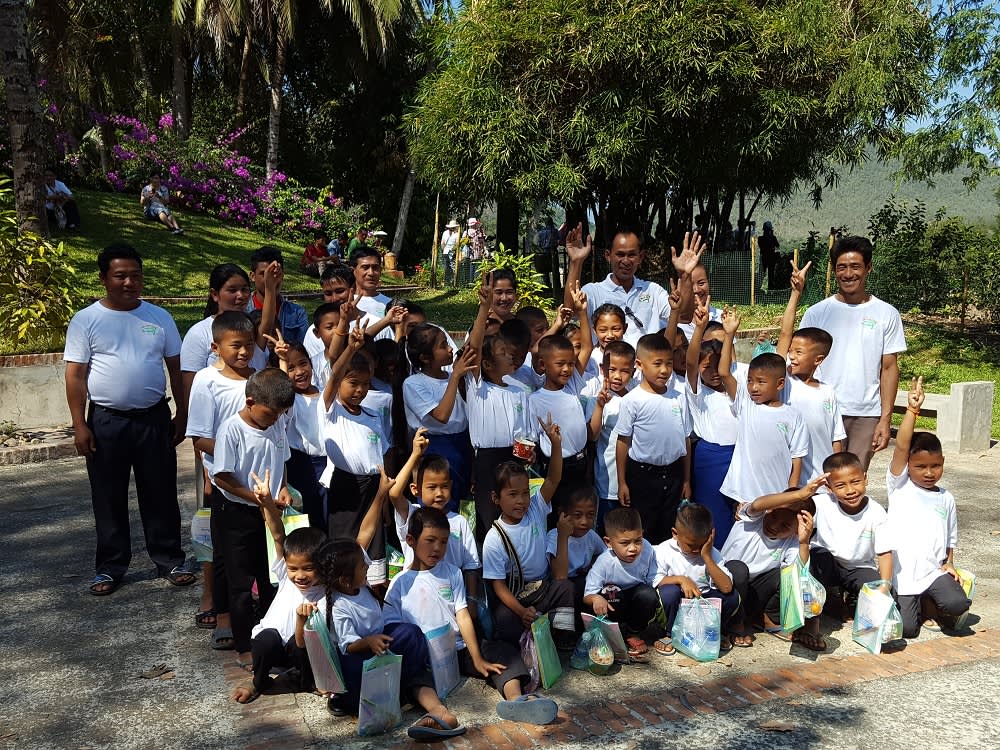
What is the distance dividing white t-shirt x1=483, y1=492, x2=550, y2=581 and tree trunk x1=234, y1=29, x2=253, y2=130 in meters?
21.2

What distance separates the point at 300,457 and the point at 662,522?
6.51ft

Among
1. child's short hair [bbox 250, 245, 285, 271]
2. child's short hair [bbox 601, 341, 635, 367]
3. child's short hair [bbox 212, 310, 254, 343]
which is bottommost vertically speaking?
child's short hair [bbox 601, 341, 635, 367]

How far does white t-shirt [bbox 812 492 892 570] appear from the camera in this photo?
4688mm

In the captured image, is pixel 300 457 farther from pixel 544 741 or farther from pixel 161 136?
pixel 161 136

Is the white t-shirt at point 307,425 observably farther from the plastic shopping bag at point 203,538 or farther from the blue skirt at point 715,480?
the blue skirt at point 715,480

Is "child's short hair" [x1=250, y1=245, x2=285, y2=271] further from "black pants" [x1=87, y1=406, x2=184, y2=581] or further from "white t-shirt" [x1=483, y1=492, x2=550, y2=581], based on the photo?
"white t-shirt" [x1=483, y1=492, x2=550, y2=581]

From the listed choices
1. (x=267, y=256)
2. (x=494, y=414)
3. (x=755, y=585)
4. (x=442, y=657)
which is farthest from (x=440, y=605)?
(x=267, y=256)

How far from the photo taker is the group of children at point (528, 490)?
4000 mm

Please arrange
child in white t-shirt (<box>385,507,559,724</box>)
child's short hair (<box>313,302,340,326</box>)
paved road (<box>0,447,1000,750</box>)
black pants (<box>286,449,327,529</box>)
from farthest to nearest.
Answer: child's short hair (<box>313,302,340,326</box>) < black pants (<box>286,449,327,529</box>) < child in white t-shirt (<box>385,507,559,724</box>) < paved road (<box>0,447,1000,750</box>)

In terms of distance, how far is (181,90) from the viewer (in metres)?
24.0

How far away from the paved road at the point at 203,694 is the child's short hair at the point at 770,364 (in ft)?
4.38

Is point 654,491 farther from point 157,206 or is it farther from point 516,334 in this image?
point 157,206


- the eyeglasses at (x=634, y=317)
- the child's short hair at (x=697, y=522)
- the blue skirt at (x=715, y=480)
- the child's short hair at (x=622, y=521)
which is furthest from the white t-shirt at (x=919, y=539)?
the eyeglasses at (x=634, y=317)

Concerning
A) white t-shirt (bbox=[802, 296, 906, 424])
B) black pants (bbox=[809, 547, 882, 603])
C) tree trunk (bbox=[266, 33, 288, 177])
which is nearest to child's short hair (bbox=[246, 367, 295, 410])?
black pants (bbox=[809, 547, 882, 603])
